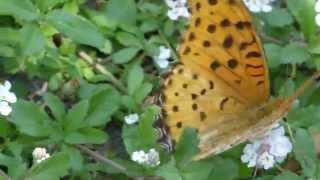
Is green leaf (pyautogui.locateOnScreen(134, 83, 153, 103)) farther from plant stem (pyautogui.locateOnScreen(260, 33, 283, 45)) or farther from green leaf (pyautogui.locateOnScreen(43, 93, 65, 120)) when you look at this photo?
plant stem (pyautogui.locateOnScreen(260, 33, 283, 45))

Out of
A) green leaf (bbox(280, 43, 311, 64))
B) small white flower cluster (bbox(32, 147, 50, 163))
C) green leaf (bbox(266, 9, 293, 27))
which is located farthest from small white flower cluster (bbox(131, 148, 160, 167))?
green leaf (bbox(266, 9, 293, 27))

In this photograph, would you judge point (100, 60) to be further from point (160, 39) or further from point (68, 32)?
point (68, 32)

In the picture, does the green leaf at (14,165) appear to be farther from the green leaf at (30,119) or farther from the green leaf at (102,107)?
the green leaf at (102,107)

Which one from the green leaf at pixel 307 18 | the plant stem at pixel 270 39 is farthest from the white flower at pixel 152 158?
the plant stem at pixel 270 39

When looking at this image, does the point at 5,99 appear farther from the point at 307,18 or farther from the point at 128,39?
the point at 307,18

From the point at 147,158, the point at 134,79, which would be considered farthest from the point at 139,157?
the point at 134,79

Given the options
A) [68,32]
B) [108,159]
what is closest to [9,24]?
[68,32]
